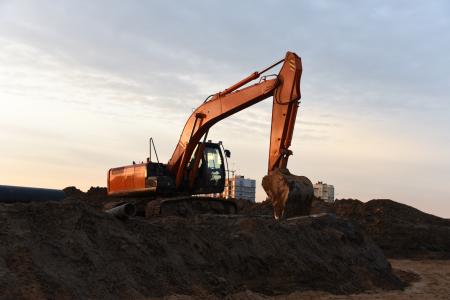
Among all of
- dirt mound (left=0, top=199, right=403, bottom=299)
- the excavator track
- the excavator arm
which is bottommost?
dirt mound (left=0, top=199, right=403, bottom=299)

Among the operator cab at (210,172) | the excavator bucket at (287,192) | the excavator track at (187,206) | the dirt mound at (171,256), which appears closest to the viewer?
the dirt mound at (171,256)

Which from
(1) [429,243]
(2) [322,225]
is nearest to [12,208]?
(2) [322,225]

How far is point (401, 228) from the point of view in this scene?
2459cm

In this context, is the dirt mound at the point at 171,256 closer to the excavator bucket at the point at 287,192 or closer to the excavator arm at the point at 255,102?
the excavator bucket at the point at 287,192

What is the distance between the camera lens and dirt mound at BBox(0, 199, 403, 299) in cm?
804

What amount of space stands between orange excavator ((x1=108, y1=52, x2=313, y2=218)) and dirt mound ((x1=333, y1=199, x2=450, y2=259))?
10.1 m

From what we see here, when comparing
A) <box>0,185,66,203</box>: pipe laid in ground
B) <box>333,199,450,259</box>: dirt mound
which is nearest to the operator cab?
<box>0,185,66,203</box>: pipe laid in ground

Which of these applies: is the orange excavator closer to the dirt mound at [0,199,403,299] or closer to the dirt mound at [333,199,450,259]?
the dirt mound at [0,199,403,299]

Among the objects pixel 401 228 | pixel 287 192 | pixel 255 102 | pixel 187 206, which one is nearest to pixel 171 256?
pixel 287 192

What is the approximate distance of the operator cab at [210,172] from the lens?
17406 mm

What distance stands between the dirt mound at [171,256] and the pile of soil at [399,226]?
7.87 meters

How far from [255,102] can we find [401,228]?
12.4 m

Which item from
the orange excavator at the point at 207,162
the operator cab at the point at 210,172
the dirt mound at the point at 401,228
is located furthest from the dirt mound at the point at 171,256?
the dirt mound at the point at 401,228

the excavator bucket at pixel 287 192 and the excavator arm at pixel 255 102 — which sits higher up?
the excavator arm at pixel 255 102
